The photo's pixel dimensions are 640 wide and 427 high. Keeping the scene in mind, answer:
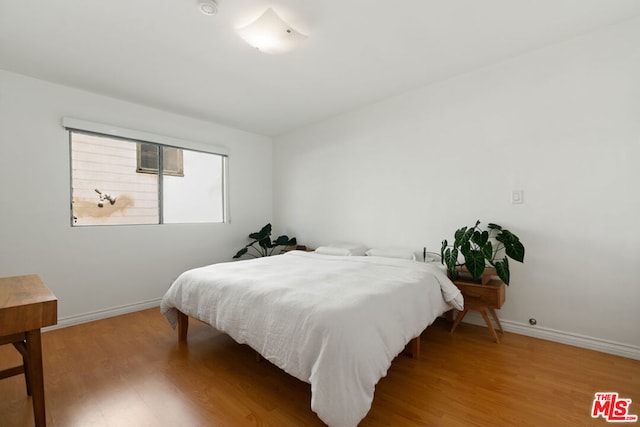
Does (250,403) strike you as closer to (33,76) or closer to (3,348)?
(3,348)

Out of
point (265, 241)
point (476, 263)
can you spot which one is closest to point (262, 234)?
point (265, 241)

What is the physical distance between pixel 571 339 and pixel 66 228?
469 cm

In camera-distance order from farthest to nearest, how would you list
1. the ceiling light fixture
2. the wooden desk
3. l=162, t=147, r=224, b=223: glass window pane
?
l=162, t=147, r=224, b=223: glass window pane < the ceiling light fixture < the wooden desk

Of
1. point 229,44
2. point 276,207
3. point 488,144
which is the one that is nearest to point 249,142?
point 276,207

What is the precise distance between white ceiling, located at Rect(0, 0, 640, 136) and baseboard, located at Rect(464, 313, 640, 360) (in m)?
2.39

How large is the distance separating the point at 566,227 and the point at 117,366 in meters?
3.60

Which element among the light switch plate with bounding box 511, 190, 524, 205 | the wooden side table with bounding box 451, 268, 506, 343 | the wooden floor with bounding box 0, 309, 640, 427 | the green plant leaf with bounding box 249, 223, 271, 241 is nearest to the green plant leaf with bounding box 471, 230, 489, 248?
the wooden side table with bounding box 451, 268, 506, 343

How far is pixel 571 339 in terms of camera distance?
2.21m

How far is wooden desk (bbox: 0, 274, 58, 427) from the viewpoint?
1155 mm

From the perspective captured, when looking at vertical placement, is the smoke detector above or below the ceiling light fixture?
above

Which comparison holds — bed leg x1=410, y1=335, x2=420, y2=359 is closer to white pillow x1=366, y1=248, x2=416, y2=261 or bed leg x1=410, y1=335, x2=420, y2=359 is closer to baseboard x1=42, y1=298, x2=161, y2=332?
white pillow x1=366, y1=248, x2=416, y2=261

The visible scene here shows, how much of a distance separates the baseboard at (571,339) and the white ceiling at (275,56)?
2.39 metres

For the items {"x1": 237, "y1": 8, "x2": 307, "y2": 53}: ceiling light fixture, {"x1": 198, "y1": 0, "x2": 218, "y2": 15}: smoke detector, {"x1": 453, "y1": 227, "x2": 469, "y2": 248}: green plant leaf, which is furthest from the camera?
{"x1": 453, "y1": 227, "x2": 469, "y2": 248}: green plant leaf
